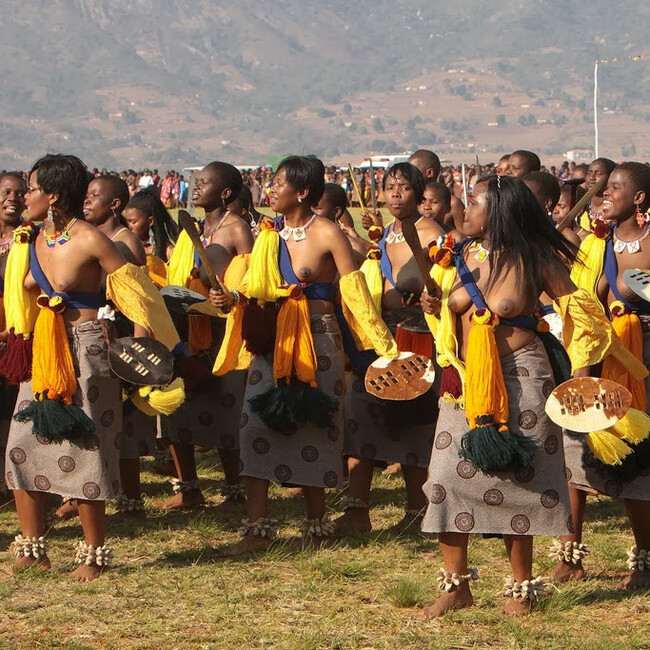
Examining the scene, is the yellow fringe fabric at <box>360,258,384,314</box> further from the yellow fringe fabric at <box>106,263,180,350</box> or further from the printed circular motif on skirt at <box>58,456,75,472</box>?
the printed circular motif on skirt at <box>58,456,75,472</box>

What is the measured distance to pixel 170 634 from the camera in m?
5.72

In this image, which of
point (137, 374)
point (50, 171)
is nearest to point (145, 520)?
point (137, 374)

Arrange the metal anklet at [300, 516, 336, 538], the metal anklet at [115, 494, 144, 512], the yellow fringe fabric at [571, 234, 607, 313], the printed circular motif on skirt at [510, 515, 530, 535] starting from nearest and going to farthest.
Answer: the printed circular motif on skirt at [510, 515, 530, 535]
the yellow fringe fabric at [571, 234, 607, 313]
the metal anklet at [300, 516, 336, 538]
the metal anklet at [115, 494, 144, 512]

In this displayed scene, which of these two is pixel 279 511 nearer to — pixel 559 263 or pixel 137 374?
pixel 137 374

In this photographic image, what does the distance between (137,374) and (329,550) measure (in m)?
1.60

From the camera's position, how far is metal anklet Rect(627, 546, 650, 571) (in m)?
6.48

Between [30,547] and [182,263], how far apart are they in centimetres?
243

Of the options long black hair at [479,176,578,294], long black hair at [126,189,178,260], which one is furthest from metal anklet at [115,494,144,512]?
long black hair at [479,176,578,294]

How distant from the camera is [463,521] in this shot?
5.83 meters

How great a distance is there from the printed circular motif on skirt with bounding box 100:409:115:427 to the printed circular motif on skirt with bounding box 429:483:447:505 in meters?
1.79

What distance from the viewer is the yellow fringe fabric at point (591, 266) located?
6762mm

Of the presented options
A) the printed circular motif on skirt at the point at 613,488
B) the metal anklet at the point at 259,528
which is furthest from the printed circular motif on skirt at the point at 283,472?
the printed circular motif on skirt at the point at 613,488

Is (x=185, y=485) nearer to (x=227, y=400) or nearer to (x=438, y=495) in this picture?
(x=227, y=400)

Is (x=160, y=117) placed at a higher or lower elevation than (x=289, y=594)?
higher
